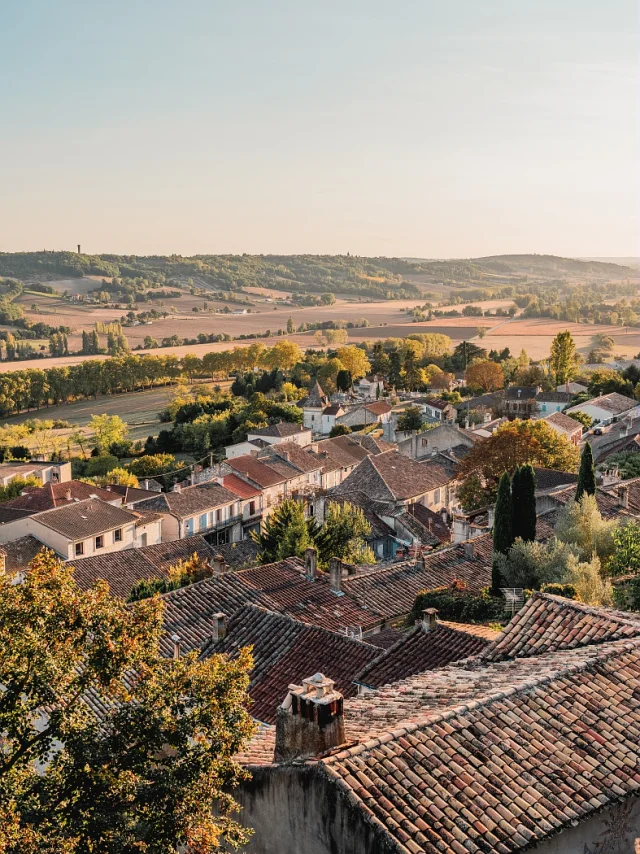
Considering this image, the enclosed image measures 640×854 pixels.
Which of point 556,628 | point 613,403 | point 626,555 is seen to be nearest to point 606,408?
point 613,403

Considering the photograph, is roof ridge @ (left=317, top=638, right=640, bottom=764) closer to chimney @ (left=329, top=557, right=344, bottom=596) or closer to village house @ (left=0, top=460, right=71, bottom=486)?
chimney @ (left=329, top=557, right=344, bottom=596)

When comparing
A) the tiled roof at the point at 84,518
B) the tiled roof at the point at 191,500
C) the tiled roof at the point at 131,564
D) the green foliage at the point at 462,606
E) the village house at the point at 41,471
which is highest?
the green foliage at the point at 462,606

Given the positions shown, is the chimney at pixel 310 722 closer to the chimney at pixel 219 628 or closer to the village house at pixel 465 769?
the village house at pixel 465 769

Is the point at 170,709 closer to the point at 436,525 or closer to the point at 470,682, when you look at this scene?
the point at 470,682

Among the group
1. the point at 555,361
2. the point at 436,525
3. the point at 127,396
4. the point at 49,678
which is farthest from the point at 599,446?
the point at 127,396

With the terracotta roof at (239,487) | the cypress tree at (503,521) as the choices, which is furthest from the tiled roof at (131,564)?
the cypress tree at (503,521)

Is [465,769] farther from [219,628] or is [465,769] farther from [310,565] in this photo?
[310,565]
